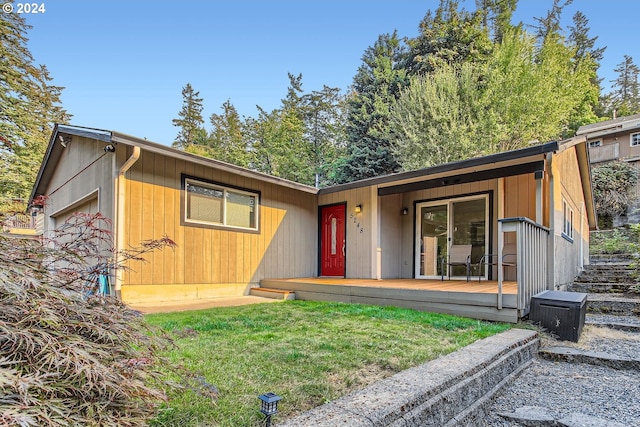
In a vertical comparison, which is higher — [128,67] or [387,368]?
[128,67]

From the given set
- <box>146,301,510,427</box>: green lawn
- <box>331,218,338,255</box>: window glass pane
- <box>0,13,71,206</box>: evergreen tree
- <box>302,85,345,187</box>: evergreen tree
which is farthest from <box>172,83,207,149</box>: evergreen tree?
<box>146,301,510,427</box>: green lawn

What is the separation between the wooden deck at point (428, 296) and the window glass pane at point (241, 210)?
1.43 m

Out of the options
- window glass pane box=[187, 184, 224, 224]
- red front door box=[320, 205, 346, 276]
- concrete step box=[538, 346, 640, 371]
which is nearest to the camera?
concrete step box=[538, 346, 640, 371]

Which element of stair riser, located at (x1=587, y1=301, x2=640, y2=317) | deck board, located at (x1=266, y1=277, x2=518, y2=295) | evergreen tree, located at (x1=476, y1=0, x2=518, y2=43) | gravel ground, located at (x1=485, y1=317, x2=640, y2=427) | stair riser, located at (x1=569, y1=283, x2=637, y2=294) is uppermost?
evergreen tree, located at (x1=476, y1=0, x2=518, y2=43)

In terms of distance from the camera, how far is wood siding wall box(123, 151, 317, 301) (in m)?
5.82

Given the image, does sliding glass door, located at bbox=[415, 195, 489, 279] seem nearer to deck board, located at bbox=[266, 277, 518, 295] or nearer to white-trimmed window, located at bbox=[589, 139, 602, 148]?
deck board, located at bbox=[266, 277, 518, 295]

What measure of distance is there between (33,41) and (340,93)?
640 inches

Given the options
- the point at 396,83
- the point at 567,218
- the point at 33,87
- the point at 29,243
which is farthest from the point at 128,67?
the point at 567,218

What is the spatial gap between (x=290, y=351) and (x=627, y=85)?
40.8m

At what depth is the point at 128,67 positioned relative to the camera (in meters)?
11.1

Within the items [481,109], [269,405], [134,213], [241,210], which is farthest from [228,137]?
[269,405]

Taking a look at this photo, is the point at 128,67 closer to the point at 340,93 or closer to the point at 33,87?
the point at 33,87

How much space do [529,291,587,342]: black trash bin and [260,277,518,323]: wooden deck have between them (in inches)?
10.2

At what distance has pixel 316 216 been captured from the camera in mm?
9117
